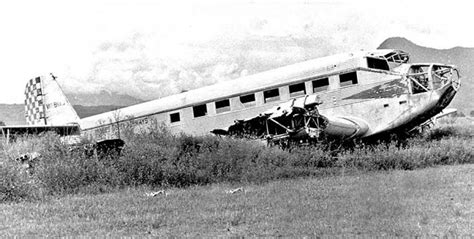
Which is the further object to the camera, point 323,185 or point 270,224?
point 323,185

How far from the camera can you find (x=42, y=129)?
20453 mm

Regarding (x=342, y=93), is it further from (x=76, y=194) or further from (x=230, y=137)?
(x=76, y=194)

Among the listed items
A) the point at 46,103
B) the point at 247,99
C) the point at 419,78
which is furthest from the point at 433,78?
the point at 46,103

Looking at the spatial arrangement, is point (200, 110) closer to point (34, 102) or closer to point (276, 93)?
point (276, 93)

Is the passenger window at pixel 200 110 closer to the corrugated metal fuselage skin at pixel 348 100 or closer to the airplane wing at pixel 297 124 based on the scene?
the corrugated metal fuselage skin at pixel 348 100

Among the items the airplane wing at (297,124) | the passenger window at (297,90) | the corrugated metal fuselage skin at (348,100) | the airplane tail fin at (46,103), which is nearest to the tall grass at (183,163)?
the airplane wing at (297,124)

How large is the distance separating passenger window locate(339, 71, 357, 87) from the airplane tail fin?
13.7 metres

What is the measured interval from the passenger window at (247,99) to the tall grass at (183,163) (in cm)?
308

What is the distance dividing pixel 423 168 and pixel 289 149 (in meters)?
3.44

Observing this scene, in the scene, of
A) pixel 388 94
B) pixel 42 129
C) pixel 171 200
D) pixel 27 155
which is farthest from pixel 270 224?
pixel 42 129

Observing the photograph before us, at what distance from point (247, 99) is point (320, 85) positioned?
2.51 metres

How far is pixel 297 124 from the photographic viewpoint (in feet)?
40.8

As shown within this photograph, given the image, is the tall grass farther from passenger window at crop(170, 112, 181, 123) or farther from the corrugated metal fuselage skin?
passenger window at crop(170, 112, 181, 123)

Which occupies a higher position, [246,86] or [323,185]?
[246,86]
